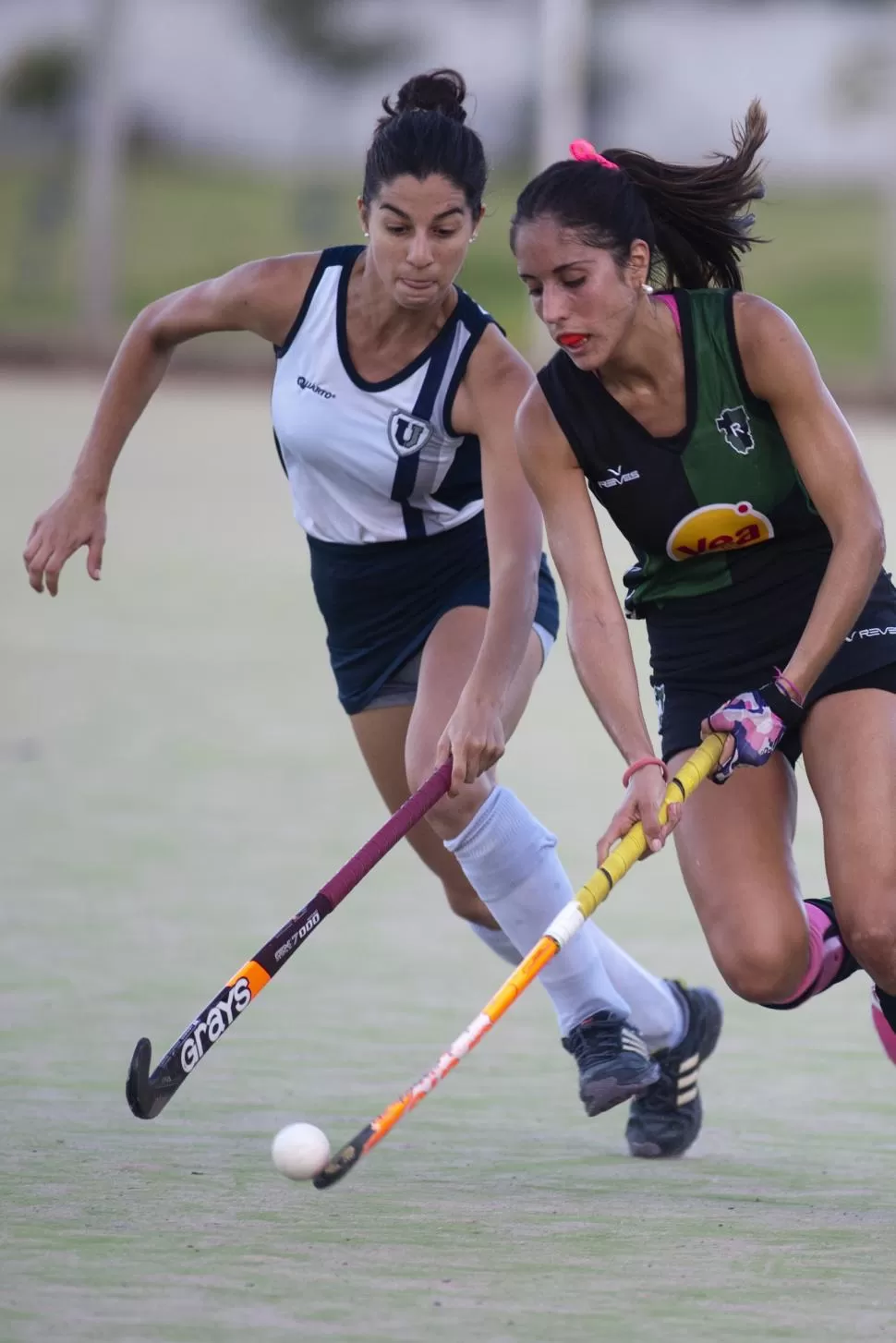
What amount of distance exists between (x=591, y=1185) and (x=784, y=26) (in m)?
20.6

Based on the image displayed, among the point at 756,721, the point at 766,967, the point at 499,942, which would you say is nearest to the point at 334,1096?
the point at 499,942

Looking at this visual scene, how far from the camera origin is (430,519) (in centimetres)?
417

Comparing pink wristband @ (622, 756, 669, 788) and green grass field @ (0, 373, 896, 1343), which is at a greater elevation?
pink wristband @ (622, 756, 669, 788)

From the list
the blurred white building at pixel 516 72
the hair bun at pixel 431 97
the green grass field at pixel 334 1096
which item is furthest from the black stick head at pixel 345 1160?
the blurred white building at pixel 516 72

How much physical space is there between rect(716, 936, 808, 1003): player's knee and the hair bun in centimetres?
154

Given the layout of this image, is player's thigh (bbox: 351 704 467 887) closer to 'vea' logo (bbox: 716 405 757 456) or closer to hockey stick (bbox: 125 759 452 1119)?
hockey stick (bbox: 125 759 452 1119)

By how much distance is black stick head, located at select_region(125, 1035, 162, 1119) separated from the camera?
3.43 meters

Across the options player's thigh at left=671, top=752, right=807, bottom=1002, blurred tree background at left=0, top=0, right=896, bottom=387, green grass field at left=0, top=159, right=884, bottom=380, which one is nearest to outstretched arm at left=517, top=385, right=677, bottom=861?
player's thigh at left=671, top=752, right=807, bottom=1002

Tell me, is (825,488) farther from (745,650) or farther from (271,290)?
(271,290)

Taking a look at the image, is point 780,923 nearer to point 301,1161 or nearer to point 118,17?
point 301,1161

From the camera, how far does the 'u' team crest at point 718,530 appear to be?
143 inches

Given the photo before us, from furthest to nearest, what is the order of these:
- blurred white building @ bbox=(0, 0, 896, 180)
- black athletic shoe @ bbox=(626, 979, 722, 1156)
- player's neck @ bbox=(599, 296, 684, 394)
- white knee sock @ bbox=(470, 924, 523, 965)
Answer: blurred white building @ bbox=(0, 0, 896, 180), white knee sock @ bbox=(470, 924, 523, 965), black athletic shoe @ bbox=(626, 979, 722, 1156), player's neck @ bbox=(599, 296, 684, 394)

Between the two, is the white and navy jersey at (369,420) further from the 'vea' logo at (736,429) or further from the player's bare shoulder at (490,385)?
the 'vea' logo at (736,429)

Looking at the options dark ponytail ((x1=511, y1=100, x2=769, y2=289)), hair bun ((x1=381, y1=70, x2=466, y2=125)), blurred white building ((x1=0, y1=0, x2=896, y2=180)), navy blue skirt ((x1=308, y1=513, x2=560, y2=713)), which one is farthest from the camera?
blurred white building ((x1=0, y1=0, x2=896, y2=180))
